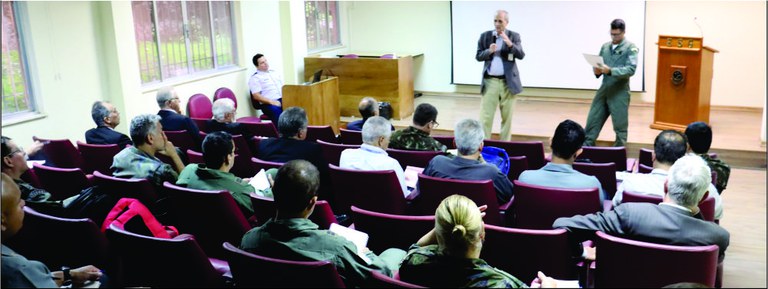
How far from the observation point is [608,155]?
464cm

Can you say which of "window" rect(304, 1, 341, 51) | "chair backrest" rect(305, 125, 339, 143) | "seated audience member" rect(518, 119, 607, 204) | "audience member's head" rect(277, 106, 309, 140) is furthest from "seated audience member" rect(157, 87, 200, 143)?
"window" rect(304, 1, 341, 51)

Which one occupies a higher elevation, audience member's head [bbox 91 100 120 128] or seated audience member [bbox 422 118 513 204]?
audience member's head [bbox 91 100 120 128]

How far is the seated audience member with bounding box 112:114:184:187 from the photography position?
3705 millimetres

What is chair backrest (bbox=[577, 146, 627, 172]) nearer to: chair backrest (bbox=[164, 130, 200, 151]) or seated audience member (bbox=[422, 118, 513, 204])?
seated audience member (bbox=[422, 118, 513, 204])

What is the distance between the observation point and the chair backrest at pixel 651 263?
2.32 meters

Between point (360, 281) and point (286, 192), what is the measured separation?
1.42 ft

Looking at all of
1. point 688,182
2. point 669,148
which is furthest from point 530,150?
point 688,182

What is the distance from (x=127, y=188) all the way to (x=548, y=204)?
2.14 meters

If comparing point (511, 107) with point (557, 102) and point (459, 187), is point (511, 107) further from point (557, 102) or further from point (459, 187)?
point (459, 187)

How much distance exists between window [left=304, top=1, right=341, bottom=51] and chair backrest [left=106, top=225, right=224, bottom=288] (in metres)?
7.67

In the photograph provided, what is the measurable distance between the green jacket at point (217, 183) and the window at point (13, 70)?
132 inches

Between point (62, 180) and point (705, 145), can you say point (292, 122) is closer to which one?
point (62, 180)

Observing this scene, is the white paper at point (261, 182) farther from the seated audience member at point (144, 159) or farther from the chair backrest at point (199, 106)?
the chair backrest at point (199, 106)

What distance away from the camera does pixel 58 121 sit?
6297 millimetres
